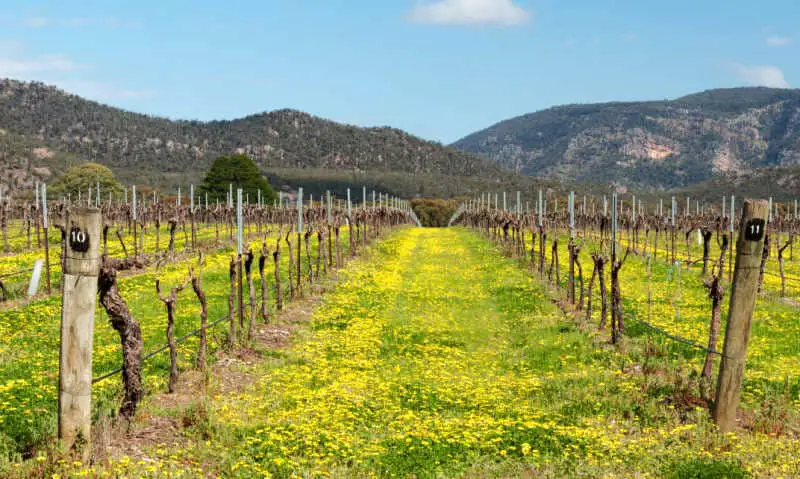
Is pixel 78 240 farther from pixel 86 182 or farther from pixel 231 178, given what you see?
pixel 86 182

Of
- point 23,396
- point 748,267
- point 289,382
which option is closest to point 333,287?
point 289,382

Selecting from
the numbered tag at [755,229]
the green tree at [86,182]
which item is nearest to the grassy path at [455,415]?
the numbered tag at [755,229]

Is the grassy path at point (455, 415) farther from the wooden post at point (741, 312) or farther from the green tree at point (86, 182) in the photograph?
the green tree at point (86, 182)

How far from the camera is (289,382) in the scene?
45.6 ft

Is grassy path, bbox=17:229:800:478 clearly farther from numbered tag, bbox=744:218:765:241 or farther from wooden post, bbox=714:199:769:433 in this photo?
numbered tag, bbox=744:218:765:241

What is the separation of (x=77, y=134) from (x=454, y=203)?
94837 millimetres

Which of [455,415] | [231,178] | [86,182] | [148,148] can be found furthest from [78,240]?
[148,148]

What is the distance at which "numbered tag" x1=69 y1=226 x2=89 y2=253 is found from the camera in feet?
30.5

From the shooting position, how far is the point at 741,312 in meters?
11.3

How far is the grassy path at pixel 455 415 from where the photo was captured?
951 centimetres

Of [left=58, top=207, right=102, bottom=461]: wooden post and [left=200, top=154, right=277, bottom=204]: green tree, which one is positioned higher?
[left=200, top=154, right=277, bottom=204]: green tree

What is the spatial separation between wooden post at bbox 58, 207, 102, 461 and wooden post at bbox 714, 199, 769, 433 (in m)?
9.39

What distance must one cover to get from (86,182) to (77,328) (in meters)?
102

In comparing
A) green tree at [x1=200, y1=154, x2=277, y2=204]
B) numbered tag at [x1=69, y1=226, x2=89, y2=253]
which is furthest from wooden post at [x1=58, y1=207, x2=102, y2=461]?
green tree at [x1=200, y1=154, x2=277, y2=204]
